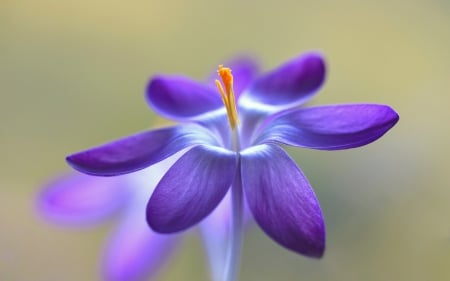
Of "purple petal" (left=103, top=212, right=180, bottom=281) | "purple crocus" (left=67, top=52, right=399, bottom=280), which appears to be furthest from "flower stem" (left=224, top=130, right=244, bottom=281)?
"purple petal" (left=103, top=212, right=180, bottom=281)

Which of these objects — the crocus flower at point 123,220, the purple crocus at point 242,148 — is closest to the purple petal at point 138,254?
the crocus flower at point 123,220

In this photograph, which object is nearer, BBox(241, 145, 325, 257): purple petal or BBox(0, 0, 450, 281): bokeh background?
BBox(241, 145, 325, 257): purple petal

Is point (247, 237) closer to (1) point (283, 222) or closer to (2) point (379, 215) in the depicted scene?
(2) point (379, 215)

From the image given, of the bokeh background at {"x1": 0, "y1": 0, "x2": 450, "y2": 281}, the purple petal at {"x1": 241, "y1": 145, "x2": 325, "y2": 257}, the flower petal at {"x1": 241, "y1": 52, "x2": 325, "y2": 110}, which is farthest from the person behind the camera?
the bokeh background at {"x1": 0, "y1": 0, "x2": 450, "y2": 281}

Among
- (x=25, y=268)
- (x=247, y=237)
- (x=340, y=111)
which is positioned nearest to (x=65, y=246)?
(x=25, y=268)

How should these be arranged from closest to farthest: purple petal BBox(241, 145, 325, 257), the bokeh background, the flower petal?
purple petal BBox(241, 145, 325, 257), the flower petal, the bokeh background

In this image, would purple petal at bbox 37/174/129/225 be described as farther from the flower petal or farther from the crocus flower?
the flower petal
